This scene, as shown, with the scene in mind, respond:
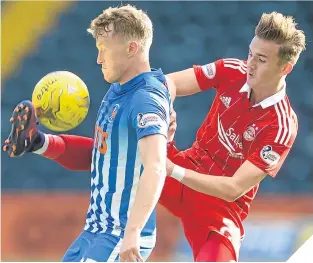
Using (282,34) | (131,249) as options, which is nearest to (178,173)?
(282,34)

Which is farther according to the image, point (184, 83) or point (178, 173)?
point (184, 83)

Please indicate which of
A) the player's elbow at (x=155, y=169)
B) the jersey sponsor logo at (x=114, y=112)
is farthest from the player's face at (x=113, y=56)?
the player's elbow at (x=155, y=169)

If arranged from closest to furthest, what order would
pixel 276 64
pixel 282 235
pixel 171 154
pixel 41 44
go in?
pixel 276 64, pixel 171 154, pixel 282 235, pixel 41 44

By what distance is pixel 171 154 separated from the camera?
4.65 meters

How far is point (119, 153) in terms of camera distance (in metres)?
3.62

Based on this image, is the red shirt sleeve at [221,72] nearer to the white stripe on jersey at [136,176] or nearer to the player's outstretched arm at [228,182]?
the player's outstretched arm at [228,182]

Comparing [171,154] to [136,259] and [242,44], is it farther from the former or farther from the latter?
[242,44]

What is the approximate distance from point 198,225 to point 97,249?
3.35ft

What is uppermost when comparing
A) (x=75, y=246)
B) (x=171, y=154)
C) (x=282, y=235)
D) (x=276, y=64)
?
(x=276, y=64)

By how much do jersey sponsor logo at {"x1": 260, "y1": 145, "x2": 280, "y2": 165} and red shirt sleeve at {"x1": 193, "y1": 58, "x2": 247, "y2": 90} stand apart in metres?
0.44

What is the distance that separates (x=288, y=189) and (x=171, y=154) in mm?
3804

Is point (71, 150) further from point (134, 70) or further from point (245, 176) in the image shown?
point (245, 176)

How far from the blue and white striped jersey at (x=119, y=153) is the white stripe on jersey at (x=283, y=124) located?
0.94m

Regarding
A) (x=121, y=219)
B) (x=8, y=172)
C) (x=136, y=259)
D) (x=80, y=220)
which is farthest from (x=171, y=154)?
Answer: (x=8, y=172)
